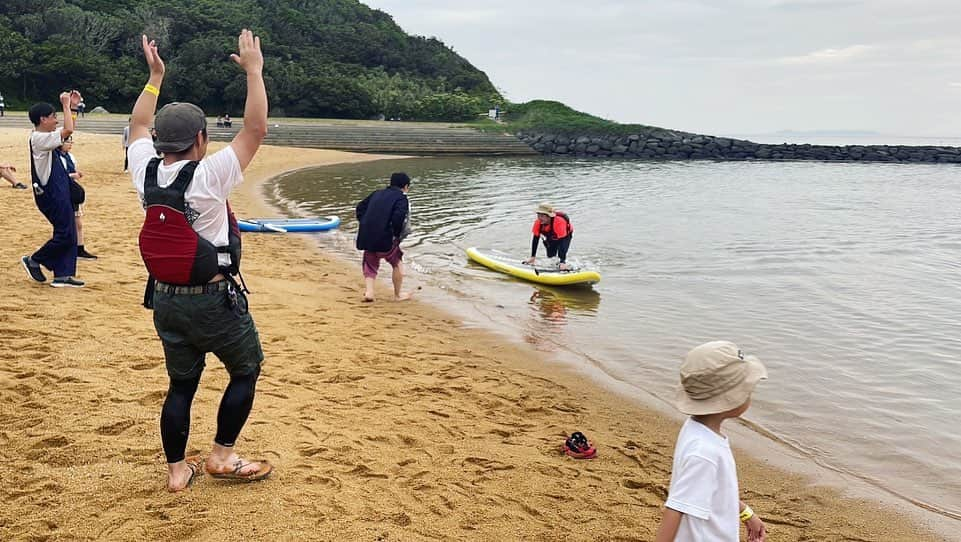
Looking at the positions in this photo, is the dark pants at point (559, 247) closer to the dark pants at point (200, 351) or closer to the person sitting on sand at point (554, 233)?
the person sitting on sand at point (554, 233)

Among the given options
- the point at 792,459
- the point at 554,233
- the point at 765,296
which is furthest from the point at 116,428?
the point at 765,296

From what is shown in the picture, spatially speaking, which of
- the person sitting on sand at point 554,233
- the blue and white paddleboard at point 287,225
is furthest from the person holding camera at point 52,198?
the blue and white paddleboard at point 287,225

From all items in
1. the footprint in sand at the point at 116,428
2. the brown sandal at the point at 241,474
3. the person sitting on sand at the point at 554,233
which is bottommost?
the footprint in sand at the point at 116,428

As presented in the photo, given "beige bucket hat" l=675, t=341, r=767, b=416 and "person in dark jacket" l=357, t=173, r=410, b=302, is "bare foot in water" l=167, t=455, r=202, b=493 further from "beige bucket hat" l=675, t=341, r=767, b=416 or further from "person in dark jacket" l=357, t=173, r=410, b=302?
"person in dark jacket" l=357, t=173, r=410, b=302

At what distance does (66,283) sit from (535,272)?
24.6 feet

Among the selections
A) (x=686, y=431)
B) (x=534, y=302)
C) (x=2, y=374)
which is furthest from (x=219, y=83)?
(x=686, y=431)

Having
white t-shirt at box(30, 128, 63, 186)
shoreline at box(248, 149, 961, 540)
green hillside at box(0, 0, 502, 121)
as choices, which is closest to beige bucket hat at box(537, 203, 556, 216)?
shoreline at box(248, 149, 961, 540)

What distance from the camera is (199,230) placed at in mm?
3719

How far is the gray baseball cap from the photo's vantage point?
12.0ft

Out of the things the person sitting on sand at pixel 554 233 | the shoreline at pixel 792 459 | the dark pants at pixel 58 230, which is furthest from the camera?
the person sitting on sand at pixel 554 233

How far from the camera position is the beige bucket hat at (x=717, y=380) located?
2.85 meters

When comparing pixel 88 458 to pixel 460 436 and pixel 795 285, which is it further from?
pixel 795 285

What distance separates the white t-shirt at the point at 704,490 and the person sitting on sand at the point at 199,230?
7.72 feet

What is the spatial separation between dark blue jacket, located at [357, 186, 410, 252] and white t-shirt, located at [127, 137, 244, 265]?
21.5 feet
